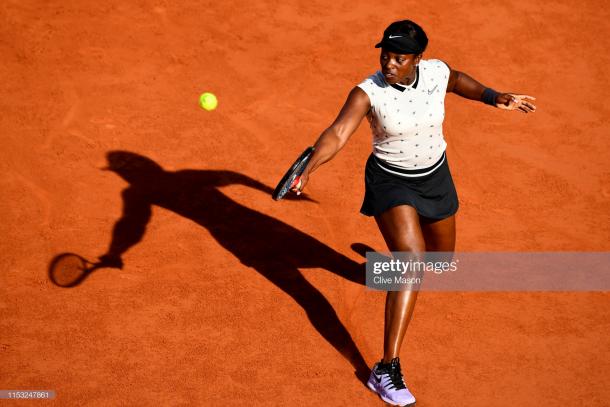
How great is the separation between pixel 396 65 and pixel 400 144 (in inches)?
23.3

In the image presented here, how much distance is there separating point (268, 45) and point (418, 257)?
5306 mm

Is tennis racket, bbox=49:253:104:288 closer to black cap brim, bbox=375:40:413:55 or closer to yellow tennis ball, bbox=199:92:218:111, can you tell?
yellow tennis ball, bbox=199:92:218:111

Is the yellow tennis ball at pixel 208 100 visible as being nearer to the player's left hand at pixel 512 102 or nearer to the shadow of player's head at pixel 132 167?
the shadow of player's head at pixel 132 167

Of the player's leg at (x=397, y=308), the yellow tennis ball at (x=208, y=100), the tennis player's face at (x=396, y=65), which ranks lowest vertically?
the player's leg at (x=397, y=308)

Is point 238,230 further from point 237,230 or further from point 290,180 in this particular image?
point 290,180

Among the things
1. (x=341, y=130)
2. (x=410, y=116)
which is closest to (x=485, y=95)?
(x=410, y=116)

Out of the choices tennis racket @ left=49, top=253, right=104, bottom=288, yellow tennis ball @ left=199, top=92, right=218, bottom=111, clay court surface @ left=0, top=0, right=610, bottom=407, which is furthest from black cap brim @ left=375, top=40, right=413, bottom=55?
tennis racket @ left=49, top=253, right=104, bottom=288

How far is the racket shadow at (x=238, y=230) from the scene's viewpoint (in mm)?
7141

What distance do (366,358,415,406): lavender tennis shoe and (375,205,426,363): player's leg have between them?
15 centimetres

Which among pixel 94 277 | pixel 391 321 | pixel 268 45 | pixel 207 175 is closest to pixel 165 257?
pixel 94 277

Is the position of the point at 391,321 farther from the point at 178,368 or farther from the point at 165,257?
the point at 165,257

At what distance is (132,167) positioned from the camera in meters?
8.62

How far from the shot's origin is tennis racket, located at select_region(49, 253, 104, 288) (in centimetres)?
732

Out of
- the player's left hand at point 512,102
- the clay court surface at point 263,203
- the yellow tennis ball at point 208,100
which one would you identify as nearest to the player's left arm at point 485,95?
the player's left hand at point 512,102
